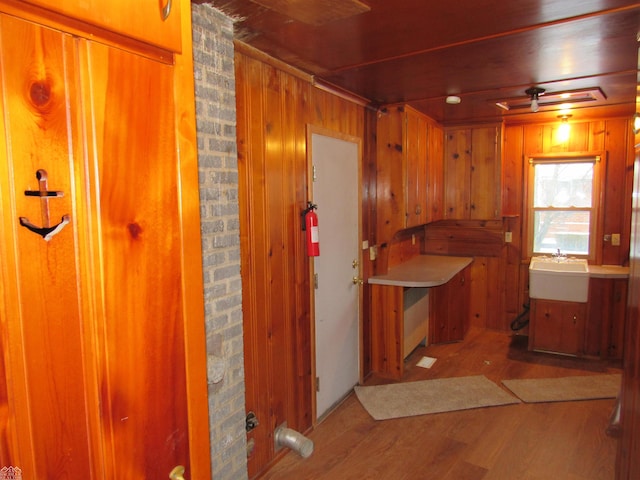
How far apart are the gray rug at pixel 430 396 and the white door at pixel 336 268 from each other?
0.83 ft

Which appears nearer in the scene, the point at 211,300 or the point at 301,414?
the point at 211,300

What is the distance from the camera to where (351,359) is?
11.8ft

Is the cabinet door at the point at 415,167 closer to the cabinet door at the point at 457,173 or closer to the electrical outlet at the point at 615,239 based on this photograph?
the cabinet door at the point at 457,173

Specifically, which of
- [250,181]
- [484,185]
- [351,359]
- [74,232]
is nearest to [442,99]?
[484,185]

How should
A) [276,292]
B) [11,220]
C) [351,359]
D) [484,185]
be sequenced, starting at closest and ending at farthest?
1. [11,220]
2. [276,292]
3. [351,359]
4. [484,185]

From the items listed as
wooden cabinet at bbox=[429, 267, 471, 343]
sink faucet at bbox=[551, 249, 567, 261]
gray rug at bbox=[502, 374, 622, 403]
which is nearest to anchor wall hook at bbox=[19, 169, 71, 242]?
gray rug at bbox=[502, 374, 622, 403]

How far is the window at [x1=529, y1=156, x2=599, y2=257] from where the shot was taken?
461 cm

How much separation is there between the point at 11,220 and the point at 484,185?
15.6 feet

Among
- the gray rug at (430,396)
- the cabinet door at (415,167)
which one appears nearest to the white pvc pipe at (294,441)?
the gray rug at (430,396)

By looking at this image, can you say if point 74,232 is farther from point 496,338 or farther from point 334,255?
point 496,338

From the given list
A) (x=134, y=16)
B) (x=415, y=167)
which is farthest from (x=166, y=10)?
(x=415, y=167)

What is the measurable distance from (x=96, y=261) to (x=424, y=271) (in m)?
3.55

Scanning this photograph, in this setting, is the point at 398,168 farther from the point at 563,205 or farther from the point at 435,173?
the point at 563,205

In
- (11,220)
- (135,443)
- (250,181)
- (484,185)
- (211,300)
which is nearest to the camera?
(11,220)
